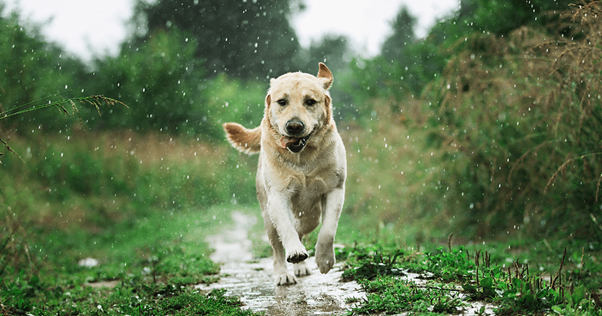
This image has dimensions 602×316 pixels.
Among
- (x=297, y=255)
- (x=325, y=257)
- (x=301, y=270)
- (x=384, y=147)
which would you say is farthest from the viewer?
(x=384, y=147)

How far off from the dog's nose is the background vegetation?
1732 mm

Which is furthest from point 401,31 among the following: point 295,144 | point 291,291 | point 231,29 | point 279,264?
point 291,291

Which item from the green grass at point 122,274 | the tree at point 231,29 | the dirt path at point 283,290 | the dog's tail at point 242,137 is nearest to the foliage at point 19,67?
the green grass at point 122,274

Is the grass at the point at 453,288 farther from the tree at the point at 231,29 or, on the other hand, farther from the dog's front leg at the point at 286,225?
the tree at the point at 231,29

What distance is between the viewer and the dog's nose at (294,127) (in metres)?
3.60

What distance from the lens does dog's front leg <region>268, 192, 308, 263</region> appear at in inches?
142

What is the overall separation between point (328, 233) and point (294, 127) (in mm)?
991

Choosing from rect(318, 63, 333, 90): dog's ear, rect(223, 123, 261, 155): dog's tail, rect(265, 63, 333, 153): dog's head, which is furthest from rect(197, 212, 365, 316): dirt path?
rect(318, 63, 333, 90): dog's ear

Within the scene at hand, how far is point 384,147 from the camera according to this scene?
38.8 ft

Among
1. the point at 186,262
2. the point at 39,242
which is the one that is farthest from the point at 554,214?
the point at 39,242

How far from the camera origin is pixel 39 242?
831 centimetres

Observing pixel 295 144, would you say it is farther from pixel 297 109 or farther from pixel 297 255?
pixel 297 255

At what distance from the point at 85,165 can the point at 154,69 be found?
28.3 ft

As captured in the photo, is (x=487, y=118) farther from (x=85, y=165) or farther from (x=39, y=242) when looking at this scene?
(x=85, y=165)
